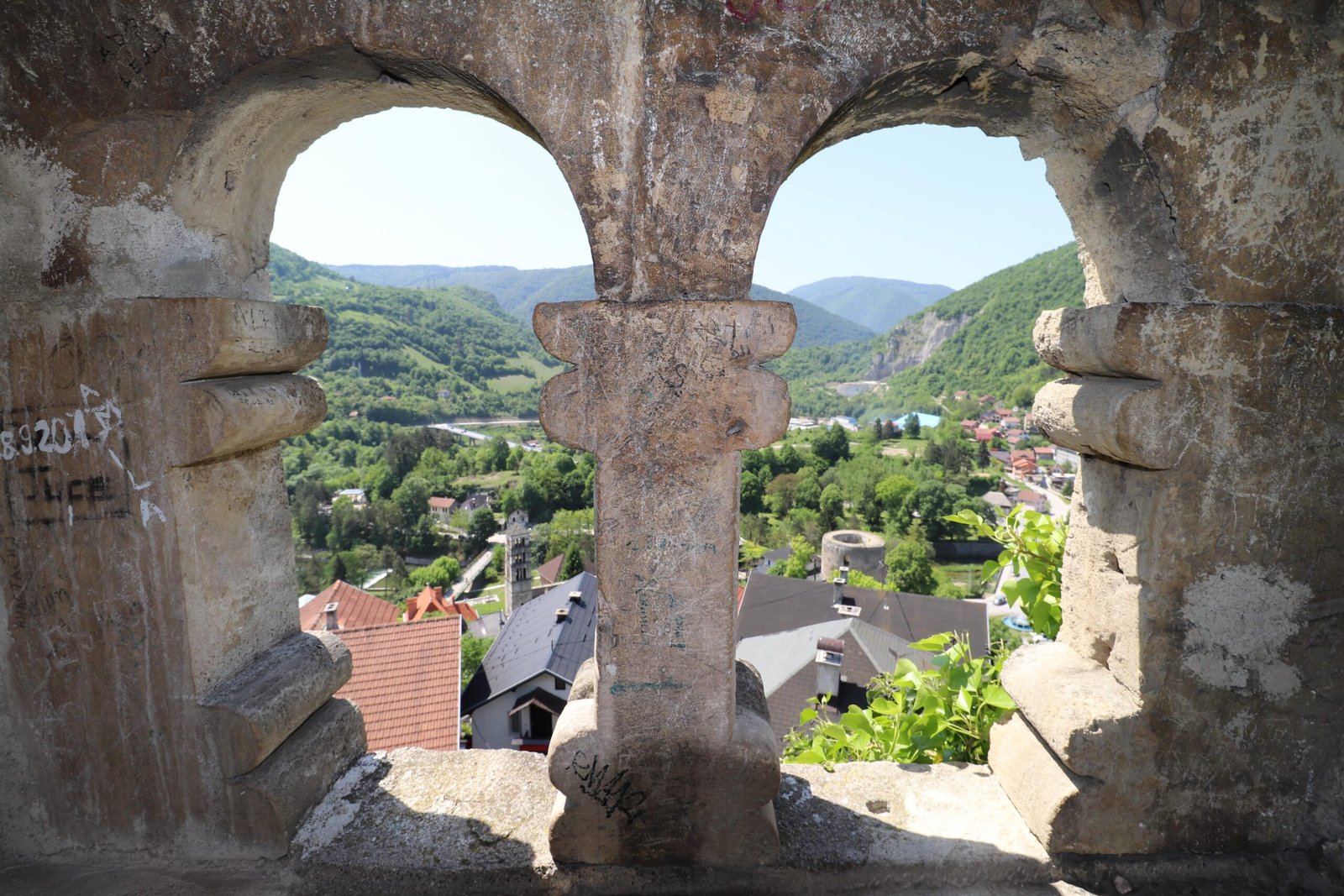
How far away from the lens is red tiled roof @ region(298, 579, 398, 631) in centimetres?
1869

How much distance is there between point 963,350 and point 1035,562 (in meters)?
93.1

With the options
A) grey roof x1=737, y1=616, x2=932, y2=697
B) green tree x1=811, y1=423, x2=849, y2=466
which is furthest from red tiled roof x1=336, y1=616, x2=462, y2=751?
green tree x1=811, y1=423, x2=849, y2=466

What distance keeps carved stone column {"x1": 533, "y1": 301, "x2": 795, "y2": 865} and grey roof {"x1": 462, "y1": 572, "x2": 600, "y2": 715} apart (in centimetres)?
→ 1229

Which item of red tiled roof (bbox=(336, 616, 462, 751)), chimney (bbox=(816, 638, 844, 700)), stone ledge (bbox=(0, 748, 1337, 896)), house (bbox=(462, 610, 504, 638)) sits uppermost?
stone ledge (bbox=(0, 748, 1337, 896))

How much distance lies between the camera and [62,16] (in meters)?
1.62

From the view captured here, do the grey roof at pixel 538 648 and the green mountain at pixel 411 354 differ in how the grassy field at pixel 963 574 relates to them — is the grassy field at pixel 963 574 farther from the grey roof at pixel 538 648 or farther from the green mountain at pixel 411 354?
the green mountain at pixel 411 354

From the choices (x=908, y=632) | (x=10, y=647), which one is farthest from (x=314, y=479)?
(x=10, y=647)

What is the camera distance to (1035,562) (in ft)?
8.55

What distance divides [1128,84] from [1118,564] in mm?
1212

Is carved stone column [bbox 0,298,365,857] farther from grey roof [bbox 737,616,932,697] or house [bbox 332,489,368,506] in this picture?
house [bbox 332,489,368,506]

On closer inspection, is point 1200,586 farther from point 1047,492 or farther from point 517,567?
point 1047,492

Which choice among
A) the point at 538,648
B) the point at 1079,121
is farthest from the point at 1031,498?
the point at 1079,121

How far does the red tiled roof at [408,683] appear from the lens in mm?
7078

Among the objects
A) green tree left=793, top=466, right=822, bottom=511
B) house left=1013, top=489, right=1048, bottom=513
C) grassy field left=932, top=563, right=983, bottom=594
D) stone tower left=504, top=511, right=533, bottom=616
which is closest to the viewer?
stone tower left=504, top=511, right=533, bottom=616
